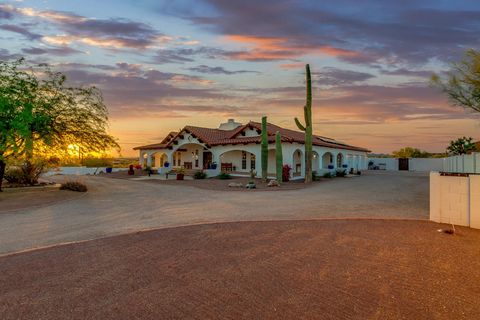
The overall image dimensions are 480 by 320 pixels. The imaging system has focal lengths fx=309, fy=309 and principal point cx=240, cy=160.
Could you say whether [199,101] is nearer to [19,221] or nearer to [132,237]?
[19,221]

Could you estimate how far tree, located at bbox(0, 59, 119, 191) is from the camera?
14.7 metres

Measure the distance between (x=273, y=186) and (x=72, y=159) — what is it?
504 inches

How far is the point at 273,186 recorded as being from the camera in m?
21.2

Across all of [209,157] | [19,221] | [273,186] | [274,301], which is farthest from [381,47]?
[209,157]

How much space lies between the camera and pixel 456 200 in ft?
29.8

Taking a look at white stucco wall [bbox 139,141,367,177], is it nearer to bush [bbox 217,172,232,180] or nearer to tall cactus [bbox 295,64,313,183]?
tall cactus [bbox 295,64,313,183]

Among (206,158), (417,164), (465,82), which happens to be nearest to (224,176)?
(206,158)

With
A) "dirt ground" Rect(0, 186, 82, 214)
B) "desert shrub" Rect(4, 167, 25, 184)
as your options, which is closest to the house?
"desert shrub" Rect(4, 167, 25, 184)

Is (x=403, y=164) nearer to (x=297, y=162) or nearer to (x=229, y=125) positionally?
(x=297, y=162)

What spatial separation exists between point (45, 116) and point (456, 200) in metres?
18.2

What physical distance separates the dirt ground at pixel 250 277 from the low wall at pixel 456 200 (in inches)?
44.0

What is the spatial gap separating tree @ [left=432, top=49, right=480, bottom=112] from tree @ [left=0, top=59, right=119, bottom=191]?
67.0 ft

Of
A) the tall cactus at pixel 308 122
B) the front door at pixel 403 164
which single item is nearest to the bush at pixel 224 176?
the tall cactus at pixel 308 122

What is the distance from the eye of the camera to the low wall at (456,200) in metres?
8.71
